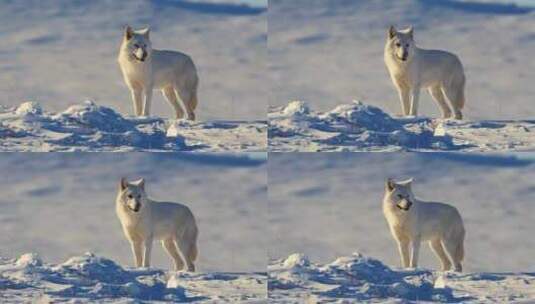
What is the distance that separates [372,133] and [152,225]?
6.09 feet

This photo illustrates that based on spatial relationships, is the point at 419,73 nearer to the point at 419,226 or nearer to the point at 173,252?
the point at 419,226

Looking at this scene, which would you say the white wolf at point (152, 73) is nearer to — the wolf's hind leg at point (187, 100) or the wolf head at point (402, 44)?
the wolf's hind leg at point (187, 100)

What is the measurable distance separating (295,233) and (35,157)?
3.57 metres

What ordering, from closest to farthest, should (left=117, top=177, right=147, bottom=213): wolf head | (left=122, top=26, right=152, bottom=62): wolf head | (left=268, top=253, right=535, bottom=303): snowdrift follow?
(left=268, top=253, right=535, bottom=303): snowdrift → (left=117, top=177, right=147, bottom=213): wolf head → (left=122, top=26, right=152, bottom=62): wolf head

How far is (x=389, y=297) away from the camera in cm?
1323

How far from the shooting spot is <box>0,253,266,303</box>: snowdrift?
13.2 meters

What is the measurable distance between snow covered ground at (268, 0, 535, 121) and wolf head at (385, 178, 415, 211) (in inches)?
78.8

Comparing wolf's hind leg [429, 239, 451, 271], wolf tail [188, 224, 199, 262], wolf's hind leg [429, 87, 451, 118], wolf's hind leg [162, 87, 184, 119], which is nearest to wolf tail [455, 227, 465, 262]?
wolf's hind leg [429, 239, 451, 271]

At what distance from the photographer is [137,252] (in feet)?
45.7

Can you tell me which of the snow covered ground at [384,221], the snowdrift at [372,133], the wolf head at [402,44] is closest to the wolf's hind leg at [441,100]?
the snowdrift at [372,133]

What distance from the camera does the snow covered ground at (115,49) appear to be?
17484 mm

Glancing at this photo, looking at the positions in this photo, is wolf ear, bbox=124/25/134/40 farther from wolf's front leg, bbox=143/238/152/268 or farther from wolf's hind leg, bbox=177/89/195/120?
wolf's front leg, bbox=143/238/152/268

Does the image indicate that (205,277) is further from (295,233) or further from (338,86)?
(338,86)

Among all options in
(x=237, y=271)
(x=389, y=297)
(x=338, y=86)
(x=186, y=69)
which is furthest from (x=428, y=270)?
(x=338, y=86)
